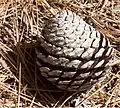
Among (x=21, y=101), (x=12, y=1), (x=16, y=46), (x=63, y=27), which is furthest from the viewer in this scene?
(x=12, y=1)

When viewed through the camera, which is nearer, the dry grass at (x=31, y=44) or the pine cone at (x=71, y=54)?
the pine cone at (x=71, y=54)

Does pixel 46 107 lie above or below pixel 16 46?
below

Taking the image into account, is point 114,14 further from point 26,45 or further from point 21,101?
point 21,101

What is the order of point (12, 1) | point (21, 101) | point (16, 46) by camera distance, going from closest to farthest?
1. point (21, 101)
2. point (16, 46)
3. point (12, 1)

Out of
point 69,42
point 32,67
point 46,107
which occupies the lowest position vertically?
point 46,107

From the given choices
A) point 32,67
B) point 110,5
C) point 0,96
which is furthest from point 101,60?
point 110,5

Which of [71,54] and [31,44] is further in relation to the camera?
[31,44]
